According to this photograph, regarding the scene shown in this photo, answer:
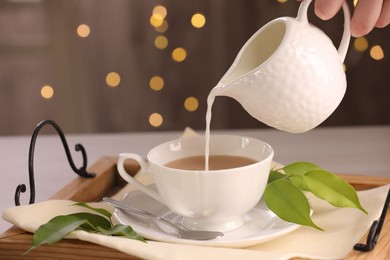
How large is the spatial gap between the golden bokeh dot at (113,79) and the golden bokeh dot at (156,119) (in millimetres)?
122

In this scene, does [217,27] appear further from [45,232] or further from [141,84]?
[45,232]

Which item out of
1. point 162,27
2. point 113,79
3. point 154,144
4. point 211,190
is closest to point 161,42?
point 162,27

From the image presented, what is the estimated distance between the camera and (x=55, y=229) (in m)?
0.92

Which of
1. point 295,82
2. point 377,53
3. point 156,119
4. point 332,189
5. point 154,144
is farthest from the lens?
point 156,119

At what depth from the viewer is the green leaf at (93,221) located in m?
0.95

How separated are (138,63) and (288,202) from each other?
100cm

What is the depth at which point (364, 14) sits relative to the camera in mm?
975

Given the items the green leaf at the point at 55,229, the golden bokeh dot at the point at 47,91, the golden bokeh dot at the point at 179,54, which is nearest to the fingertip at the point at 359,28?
the green leaf at the point at 55,229

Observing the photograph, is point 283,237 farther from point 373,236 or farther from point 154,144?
point 154,144

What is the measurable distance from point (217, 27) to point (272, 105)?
38.0 inches

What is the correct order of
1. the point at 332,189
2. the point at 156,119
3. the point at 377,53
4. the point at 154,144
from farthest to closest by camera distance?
the point at 156,119 → the point at 377,53 → the point at 154,144 → the point at 332,189

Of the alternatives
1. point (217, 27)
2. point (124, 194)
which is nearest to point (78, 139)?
point (217, 27)

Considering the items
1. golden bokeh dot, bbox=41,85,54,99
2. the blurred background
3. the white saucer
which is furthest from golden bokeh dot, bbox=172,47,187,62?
the white saucer

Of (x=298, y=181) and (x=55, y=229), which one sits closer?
(x=55, y=229)
